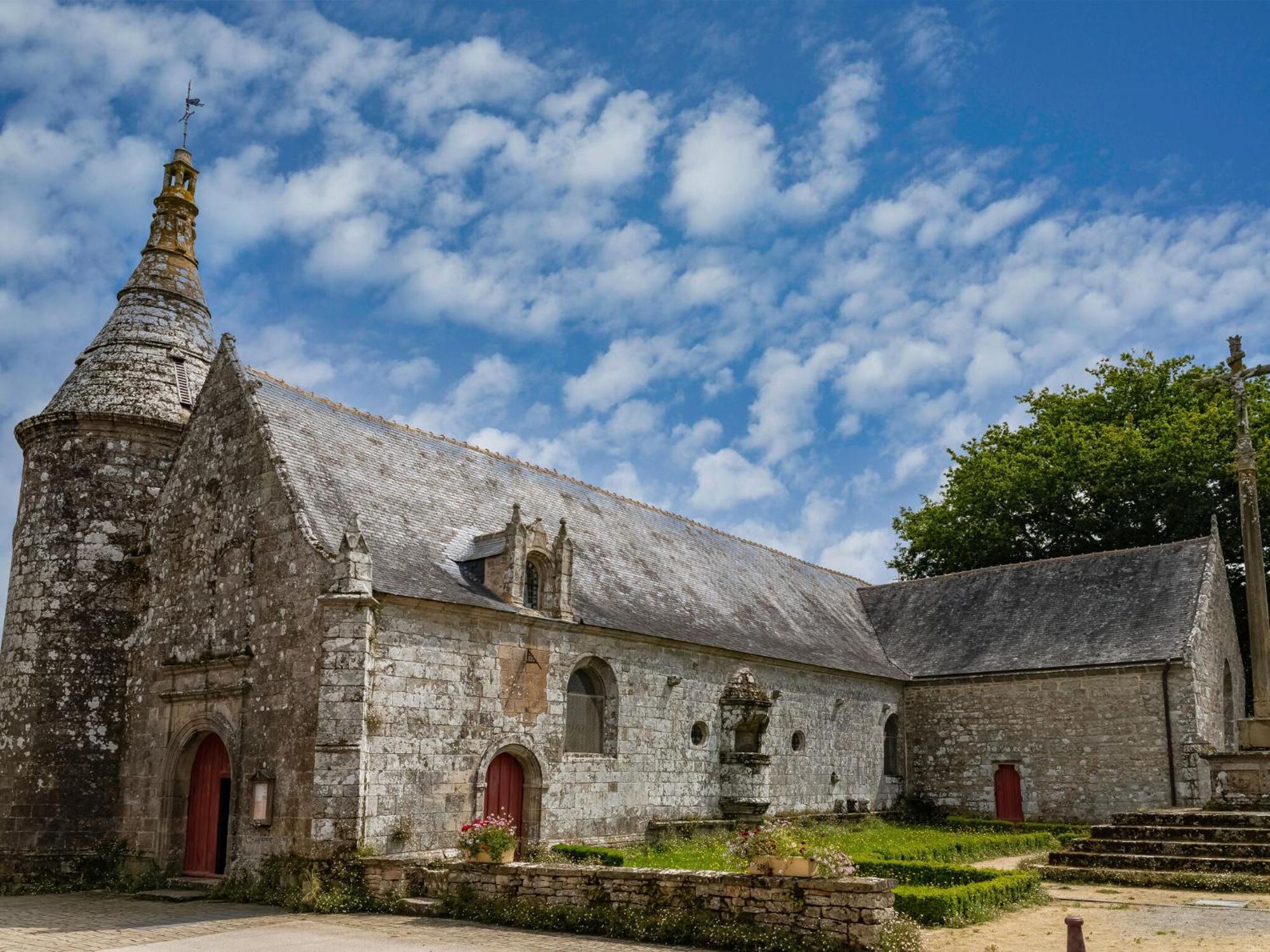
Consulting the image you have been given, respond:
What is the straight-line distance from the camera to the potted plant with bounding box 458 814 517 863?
1334 centimetres

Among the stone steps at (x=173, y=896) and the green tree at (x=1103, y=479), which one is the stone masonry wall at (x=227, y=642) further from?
the green tree at (x=1103, y=479)

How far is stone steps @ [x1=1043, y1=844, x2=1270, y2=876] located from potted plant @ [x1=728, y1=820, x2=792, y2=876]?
7656 mm

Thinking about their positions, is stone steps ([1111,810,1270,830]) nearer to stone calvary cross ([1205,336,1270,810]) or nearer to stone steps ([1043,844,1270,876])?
stone calvary cross ([1205,336,1270,810])

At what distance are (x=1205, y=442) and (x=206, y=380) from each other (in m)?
28.0

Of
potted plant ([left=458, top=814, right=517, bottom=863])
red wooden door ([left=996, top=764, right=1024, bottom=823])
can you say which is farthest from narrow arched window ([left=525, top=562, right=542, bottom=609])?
red wooden door ([left=996, top=764, right=1024, bottom=823])

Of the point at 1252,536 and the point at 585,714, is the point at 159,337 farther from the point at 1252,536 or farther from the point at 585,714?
the point at 1252,536

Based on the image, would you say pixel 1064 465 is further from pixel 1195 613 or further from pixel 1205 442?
pixel 1195 613

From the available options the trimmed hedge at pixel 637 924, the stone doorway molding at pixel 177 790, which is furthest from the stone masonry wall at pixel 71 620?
the trimmed hedge at pixel 637 924

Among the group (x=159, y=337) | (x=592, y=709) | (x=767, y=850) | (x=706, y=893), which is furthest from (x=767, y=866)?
(x=159, y=337)

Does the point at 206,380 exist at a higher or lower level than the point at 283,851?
higher

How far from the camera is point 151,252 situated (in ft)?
68.8

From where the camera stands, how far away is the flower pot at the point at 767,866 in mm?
10922

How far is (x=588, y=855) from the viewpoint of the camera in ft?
50.4

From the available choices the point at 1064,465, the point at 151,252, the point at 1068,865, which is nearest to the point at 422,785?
the point at 1068,865
